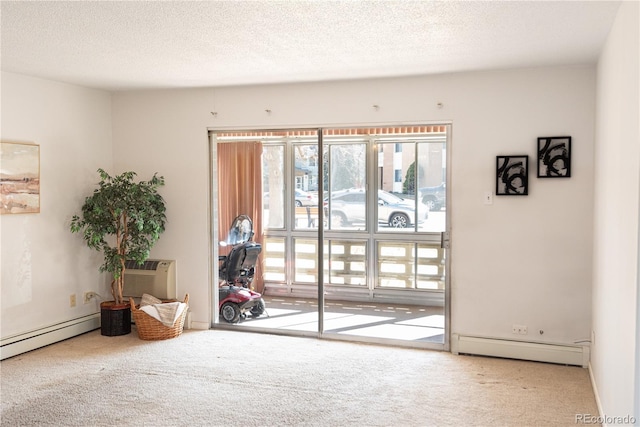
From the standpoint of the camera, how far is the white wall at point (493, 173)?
4.43 meters

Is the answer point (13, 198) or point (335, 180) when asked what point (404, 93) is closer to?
point (335, 180)

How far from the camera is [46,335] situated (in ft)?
16.4

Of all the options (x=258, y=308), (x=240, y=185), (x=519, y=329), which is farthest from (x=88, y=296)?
(x=519, y=329)

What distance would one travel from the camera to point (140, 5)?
2945 mm

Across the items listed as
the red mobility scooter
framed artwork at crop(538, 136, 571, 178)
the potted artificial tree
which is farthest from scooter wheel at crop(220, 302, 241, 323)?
framed artwork at crop(538, 136, 571, 178)

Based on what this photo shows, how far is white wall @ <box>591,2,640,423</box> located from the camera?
7.91 ft

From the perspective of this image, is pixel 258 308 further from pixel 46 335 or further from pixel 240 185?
pixel 46 335

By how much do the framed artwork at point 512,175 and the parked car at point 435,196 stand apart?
479 millimetres

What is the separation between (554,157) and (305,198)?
2.23 meters

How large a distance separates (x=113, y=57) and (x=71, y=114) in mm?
1417

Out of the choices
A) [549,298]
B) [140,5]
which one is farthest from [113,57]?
[549,298]

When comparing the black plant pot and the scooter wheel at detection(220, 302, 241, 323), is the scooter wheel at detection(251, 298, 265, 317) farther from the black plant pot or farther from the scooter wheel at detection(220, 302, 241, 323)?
the black plant pot

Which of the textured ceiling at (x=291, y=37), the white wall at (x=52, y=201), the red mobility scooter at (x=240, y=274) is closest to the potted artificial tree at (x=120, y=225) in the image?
the white wall at (x=52, y=201)

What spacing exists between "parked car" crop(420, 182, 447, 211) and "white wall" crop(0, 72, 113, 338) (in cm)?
323
